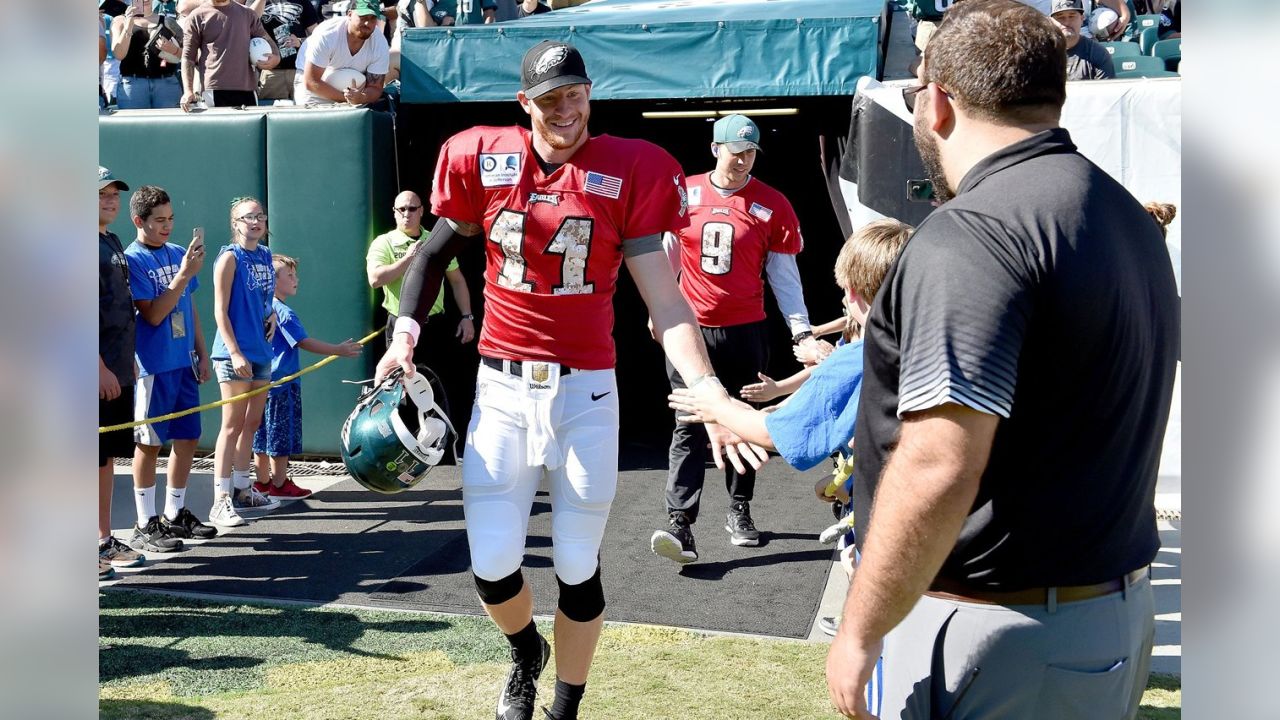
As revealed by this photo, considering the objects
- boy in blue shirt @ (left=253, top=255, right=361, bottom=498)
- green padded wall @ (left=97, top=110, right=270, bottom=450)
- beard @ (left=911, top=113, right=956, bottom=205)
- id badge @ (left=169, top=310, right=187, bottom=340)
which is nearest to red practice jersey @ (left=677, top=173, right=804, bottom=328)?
boy in blue shirt @ (left=253, top=255, right=361, bottom=498)

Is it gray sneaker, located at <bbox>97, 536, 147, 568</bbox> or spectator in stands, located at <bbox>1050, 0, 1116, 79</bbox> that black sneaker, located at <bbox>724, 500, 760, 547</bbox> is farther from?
spectator in stands, located at <bbox>1050, 0, 1116, 79</bbox>

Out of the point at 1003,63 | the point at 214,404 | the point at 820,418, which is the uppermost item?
the point at 1003,63

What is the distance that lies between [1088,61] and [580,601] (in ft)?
19.6

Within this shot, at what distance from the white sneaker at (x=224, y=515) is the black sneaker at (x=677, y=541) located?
2544mm

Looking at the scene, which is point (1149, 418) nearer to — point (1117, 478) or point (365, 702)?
point (1117, 478)

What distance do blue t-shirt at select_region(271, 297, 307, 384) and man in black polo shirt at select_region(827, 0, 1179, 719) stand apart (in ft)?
19.9

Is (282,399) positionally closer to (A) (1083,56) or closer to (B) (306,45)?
(B) (306,45)

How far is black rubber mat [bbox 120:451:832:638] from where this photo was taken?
5.42m

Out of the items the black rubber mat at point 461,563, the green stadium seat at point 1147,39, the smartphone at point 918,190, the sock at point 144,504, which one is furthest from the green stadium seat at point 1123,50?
the sock at point 144,504

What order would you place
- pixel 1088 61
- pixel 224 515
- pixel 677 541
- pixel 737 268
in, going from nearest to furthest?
pixel 677 541 < pixel 737 268 < pixel 224 515 < pixel 1088 61

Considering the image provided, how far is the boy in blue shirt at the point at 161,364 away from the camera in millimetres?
6281

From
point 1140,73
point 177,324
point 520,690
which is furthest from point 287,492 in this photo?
point 1140,73

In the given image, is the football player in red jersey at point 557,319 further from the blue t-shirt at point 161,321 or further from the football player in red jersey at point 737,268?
the blue t-shirt at point 161,321

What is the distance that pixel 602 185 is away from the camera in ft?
12.4
